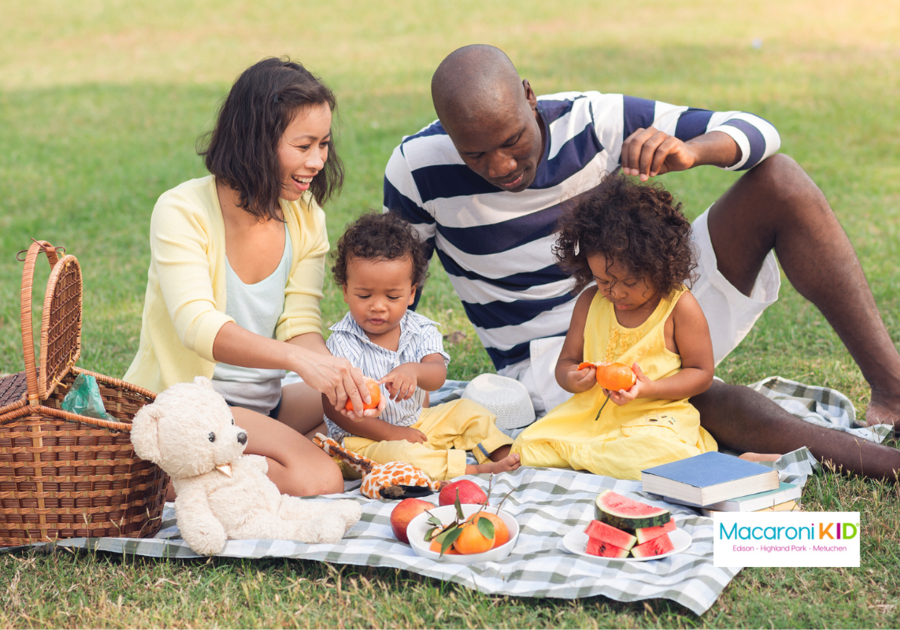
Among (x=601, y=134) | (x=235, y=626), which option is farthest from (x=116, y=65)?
(x=235, y=626)

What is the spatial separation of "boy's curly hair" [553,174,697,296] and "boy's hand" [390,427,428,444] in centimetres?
95

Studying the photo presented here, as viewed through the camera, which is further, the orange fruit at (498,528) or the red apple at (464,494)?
the red apple at (464,494)

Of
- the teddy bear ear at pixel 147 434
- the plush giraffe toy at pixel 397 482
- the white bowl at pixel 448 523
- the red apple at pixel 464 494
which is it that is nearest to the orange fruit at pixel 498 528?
the white bowl at pixel 448 523

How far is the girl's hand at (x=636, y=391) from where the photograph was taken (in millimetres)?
3104

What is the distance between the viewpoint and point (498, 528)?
2.63 meters

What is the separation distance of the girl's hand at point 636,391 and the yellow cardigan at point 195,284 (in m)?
1.22

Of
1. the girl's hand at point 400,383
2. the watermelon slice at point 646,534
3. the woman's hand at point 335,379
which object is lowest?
the watermelon slice at point 646,534

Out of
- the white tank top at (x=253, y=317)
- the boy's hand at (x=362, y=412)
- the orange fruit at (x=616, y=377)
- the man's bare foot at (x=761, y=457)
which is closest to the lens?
the boy's hand at (x=362, y=412)

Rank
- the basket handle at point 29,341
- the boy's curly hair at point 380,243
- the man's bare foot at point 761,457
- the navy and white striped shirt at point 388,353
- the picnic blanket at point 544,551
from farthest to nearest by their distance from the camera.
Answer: the navy and white striped shirt at point 388,353, the boy's curly hair at point 380,243, the man's bare foot at point 761,457, the basket handle at point 29,341, the picnic blanket at point 544,551

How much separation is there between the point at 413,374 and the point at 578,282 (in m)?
0.75

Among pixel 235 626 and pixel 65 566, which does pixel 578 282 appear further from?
pixel 65 566

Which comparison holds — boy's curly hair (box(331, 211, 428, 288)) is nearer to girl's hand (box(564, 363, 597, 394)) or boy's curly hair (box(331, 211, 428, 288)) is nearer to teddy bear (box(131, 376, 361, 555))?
girl's hand (box(564, 363, 597, 394))

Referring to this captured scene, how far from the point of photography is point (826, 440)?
123 inches

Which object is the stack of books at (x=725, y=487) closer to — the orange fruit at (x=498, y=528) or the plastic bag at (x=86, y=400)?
the orange fruit at (x=498, y=528)
